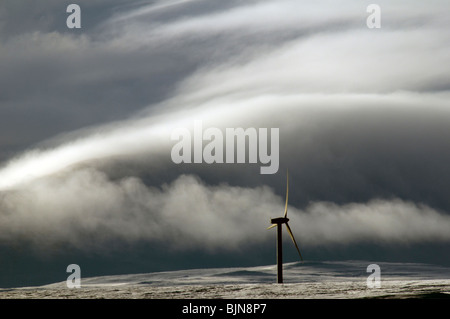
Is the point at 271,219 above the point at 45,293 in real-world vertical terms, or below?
above

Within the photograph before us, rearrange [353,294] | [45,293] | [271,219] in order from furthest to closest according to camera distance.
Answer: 1. [271,219]
2. [45,293]
3. [353,294]

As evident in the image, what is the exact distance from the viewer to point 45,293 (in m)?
44.9
